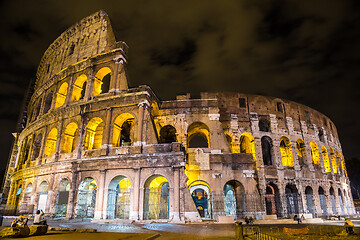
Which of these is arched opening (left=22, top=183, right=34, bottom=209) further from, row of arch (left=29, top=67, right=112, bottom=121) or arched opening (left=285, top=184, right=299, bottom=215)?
arched opening (left=285, top=184, right=299, bottom=215)

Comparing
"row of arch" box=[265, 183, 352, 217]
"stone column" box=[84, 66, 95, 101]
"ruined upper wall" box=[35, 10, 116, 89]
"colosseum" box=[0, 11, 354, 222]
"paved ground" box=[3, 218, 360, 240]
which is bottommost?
"paved ground" box=[3, 218, 360, 240]

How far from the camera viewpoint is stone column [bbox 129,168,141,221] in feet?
44.2

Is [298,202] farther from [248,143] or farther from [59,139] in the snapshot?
[59,139]

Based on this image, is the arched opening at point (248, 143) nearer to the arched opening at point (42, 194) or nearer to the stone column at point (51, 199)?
the stone column at point (51, 199)

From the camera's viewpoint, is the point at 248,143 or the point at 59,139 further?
the point at 248,143

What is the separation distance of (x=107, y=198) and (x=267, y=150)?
578 inches

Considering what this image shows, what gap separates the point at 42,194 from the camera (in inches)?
681

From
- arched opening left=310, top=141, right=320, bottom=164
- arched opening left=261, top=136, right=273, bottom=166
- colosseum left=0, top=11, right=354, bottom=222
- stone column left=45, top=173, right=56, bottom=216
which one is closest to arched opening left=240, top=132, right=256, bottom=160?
colosseum left=0, top=11, right=354, bottom=222

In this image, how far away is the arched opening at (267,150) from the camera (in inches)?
819

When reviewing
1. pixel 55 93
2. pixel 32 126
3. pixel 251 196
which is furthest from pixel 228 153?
pixel 32 126

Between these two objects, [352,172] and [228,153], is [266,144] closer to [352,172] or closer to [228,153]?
[228,153]

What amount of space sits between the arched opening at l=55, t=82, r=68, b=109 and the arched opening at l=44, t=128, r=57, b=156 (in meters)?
2.31

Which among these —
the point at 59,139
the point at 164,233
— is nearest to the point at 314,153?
the point at 164,233

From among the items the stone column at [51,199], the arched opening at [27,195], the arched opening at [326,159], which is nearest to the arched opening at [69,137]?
the stone column at [51,199]
